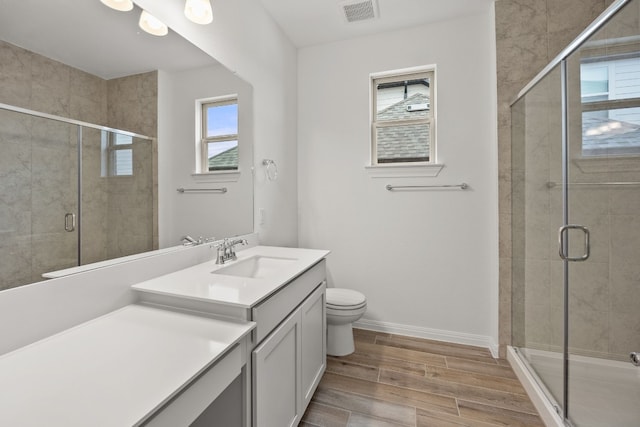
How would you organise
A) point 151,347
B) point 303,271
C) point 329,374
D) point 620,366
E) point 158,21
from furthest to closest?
1. point 329,374
2. point 620,366
3. point 303,271
4. point 158,21
5. point 151,347

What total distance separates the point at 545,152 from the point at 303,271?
67.3 inches

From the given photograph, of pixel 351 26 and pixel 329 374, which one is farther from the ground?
pixel 351 26

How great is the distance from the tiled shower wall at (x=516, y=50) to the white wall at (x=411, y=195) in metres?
0.07

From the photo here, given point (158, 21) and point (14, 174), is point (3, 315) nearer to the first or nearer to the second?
point (14, 174)

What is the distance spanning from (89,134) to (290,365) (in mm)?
1248

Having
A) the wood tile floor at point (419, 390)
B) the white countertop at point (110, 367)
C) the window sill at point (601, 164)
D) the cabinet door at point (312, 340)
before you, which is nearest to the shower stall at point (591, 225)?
the window sill at point (601, 164)

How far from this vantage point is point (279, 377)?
1.20 meters

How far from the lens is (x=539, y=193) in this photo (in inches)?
72.7

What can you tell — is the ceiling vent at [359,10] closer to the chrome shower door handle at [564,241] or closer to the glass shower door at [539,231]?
the glass shower door at [539,231]

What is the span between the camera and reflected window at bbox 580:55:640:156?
1559 millimetres

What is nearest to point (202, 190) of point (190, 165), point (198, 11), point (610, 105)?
point (190, 165)

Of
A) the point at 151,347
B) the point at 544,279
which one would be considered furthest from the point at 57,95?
the point at 544,279

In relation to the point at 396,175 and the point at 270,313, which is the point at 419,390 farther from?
the point at 396,175

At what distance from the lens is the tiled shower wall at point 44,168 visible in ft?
2.62
